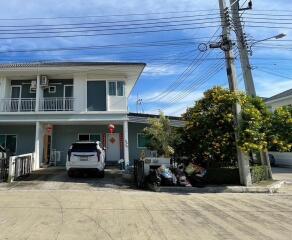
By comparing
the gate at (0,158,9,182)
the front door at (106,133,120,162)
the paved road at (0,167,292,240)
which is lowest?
the paved road at (0,167,292,240)

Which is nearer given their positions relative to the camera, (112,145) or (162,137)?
(162,137)

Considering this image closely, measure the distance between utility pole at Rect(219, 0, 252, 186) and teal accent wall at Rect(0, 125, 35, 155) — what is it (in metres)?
14.4

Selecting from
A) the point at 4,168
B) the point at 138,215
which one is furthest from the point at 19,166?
the point at 138,215

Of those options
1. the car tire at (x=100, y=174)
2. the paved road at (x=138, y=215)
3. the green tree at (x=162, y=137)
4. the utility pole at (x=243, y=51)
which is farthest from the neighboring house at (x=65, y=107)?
the paved road at (x=138, y=215)

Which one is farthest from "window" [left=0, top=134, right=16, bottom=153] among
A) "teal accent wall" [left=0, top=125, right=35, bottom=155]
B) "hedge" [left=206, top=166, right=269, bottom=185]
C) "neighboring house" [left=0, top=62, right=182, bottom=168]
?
"hedge" [left=206, top=166, right=269, bottom=185]

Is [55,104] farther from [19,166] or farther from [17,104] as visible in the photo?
[19,166]

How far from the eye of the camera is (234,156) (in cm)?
1612

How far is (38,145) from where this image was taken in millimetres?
20984

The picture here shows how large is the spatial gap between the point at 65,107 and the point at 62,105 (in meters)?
0.23

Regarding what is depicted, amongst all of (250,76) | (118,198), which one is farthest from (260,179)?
(118,198)

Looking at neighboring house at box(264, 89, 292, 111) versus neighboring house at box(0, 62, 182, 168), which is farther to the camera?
neighboring house at box(264, 89, 292, 111)

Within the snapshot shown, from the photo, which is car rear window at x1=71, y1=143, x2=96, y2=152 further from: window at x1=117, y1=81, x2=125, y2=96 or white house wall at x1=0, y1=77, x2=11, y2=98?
white house wall at x1=0, y1=77, x2=11, y2=98

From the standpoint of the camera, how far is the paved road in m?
7.34

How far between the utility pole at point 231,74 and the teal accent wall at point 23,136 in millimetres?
14442
